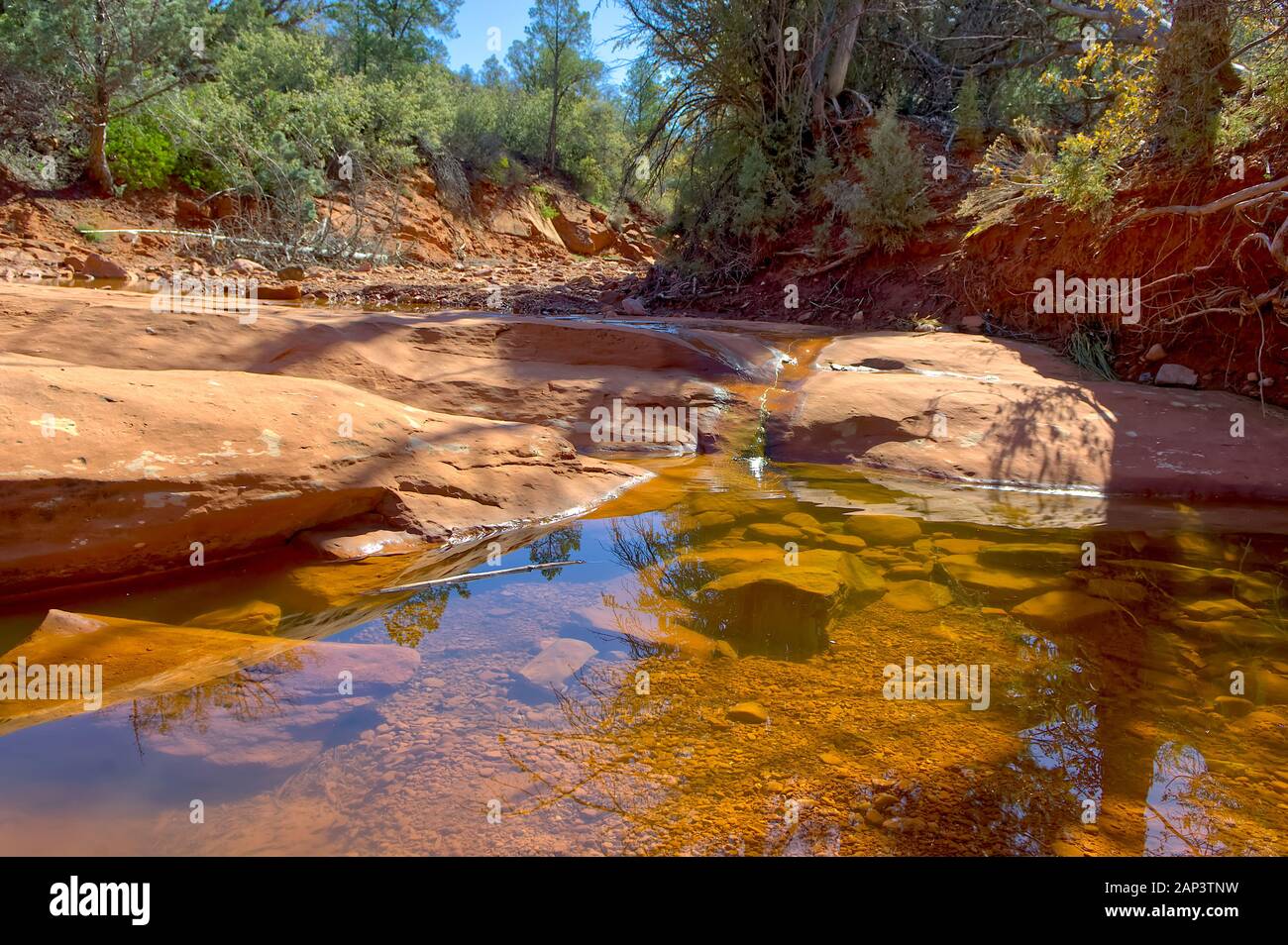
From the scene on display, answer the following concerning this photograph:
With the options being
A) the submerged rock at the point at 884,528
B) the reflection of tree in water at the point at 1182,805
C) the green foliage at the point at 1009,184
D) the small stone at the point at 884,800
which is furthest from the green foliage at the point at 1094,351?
the small stone at the point at 884,800

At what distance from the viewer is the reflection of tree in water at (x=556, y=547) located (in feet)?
10.8

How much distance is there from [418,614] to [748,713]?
1.24m

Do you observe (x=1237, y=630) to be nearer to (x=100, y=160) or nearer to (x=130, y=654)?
(x=130, y=654)

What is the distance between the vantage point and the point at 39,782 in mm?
1719

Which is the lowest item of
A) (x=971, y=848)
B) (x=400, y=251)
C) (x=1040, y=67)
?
(x=971, y=848)

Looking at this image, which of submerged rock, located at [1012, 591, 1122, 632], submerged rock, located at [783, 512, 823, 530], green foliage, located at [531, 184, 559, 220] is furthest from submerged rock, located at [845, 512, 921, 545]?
green foliage, located at [531, 184, 559, 220]

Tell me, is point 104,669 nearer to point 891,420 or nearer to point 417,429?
point 417,429

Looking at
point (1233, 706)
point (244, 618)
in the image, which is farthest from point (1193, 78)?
point (244, 618)

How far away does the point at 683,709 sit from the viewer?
2133 millimetres

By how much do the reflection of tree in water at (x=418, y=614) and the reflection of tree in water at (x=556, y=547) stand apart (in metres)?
0.40

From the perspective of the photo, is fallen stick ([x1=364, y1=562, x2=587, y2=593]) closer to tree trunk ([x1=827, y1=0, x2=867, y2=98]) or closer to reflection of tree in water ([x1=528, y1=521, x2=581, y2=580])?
reflection of tree in water ([x1=528, y1=521, x2=581, y2=580])

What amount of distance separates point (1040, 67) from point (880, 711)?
396 inches

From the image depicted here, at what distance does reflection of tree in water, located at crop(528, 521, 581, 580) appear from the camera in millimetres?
3303
